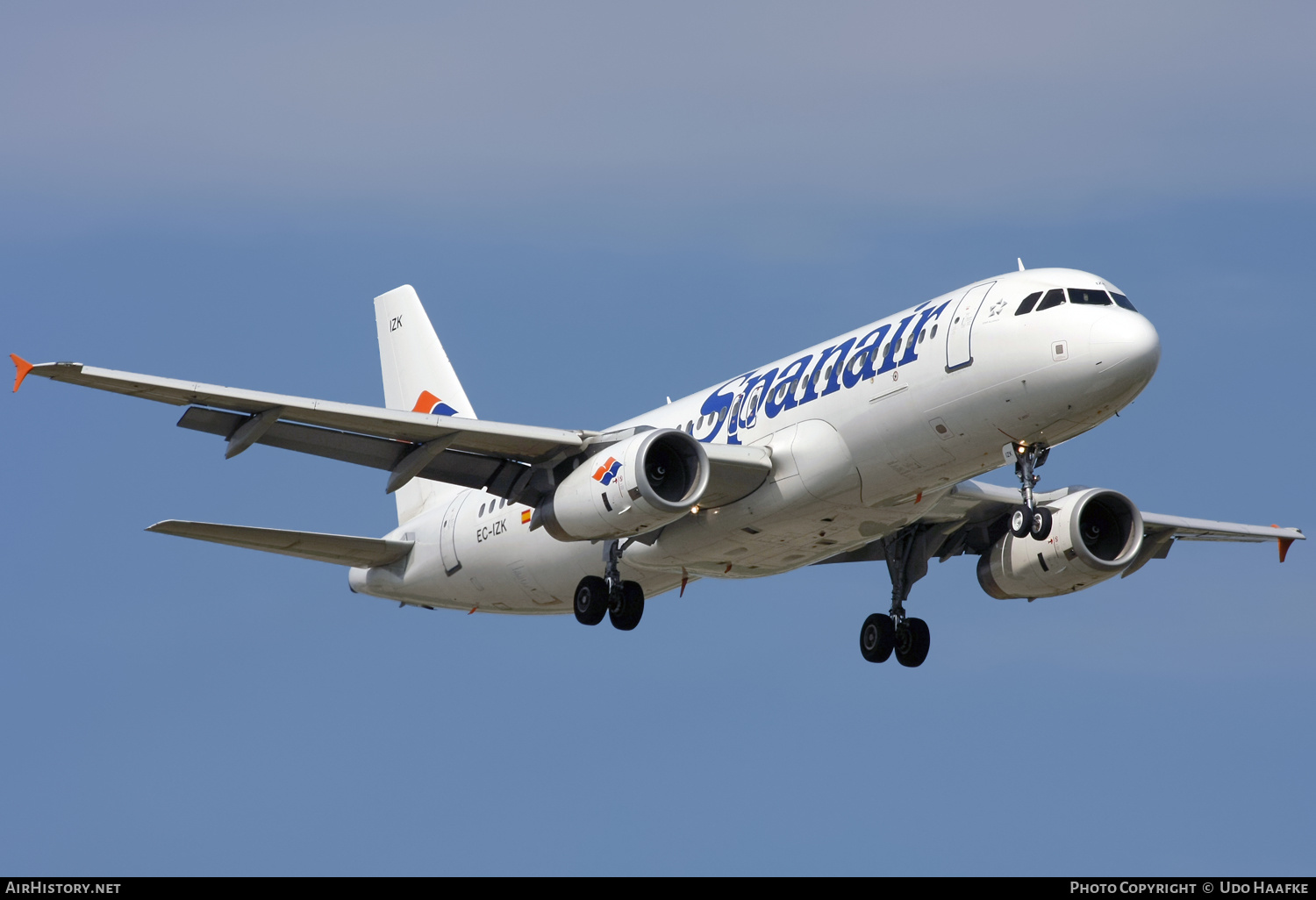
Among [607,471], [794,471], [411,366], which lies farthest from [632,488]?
[411,366]

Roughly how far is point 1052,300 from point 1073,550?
7.76 metres

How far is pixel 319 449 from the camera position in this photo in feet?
113

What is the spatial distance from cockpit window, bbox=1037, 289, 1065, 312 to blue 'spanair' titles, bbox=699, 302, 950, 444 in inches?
77.6

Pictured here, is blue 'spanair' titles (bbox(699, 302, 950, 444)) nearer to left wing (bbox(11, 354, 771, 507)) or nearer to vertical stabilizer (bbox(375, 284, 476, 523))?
left wing (bbox(11, 354, 771, 507))

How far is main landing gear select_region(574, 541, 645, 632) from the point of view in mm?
35625

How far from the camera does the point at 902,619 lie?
3866 centimetres

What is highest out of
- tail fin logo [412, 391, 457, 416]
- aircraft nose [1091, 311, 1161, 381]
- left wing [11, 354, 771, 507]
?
tail fin logo [412, 391, 457, 416]

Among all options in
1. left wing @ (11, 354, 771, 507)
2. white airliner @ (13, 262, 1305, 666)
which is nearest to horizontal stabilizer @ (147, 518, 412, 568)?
white airliner @ (13, 262, 1305, 666)

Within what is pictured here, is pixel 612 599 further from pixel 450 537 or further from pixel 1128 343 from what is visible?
pixel 1128 343

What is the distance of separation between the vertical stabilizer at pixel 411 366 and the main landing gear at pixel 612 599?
8.62 m

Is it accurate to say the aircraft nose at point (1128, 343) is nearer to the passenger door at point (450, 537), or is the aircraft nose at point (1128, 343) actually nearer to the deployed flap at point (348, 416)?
the deployed flap at point (348, 416)

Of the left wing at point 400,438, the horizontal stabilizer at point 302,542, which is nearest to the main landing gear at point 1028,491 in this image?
the left wing at point 400,438

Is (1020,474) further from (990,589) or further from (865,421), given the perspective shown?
(990,589)

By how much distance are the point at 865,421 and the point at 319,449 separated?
→ 33.7 feet
